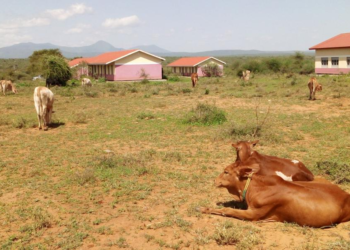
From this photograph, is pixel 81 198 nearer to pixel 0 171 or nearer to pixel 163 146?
pixel 0 171

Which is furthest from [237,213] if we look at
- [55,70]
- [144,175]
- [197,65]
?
[197,65]

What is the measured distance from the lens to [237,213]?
4.79 m

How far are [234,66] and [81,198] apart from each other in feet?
187

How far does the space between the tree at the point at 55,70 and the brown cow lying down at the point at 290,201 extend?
27.8 m

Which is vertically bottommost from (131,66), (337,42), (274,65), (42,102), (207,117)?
(207,117)

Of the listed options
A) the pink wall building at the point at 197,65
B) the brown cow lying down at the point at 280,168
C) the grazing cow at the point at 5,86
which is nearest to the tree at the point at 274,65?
the pink wall building at the point at 197,65

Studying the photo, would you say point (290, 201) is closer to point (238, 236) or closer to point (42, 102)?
point (238, 236)

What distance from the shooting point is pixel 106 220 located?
509 centimetres

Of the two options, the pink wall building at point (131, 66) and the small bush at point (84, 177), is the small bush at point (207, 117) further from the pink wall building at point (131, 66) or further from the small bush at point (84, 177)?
the pink wall building at point (131, 66)

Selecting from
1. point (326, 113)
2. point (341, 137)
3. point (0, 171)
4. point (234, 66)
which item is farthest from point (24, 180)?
point (234, 66)

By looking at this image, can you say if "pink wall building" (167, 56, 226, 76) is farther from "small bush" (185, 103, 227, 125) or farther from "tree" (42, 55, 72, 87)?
"small bush" (185, 103, 227, 125)

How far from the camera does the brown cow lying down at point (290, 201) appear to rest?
4.44m

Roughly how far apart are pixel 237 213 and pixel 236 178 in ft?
1.52

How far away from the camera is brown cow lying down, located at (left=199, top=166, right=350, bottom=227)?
4441 millimetres
